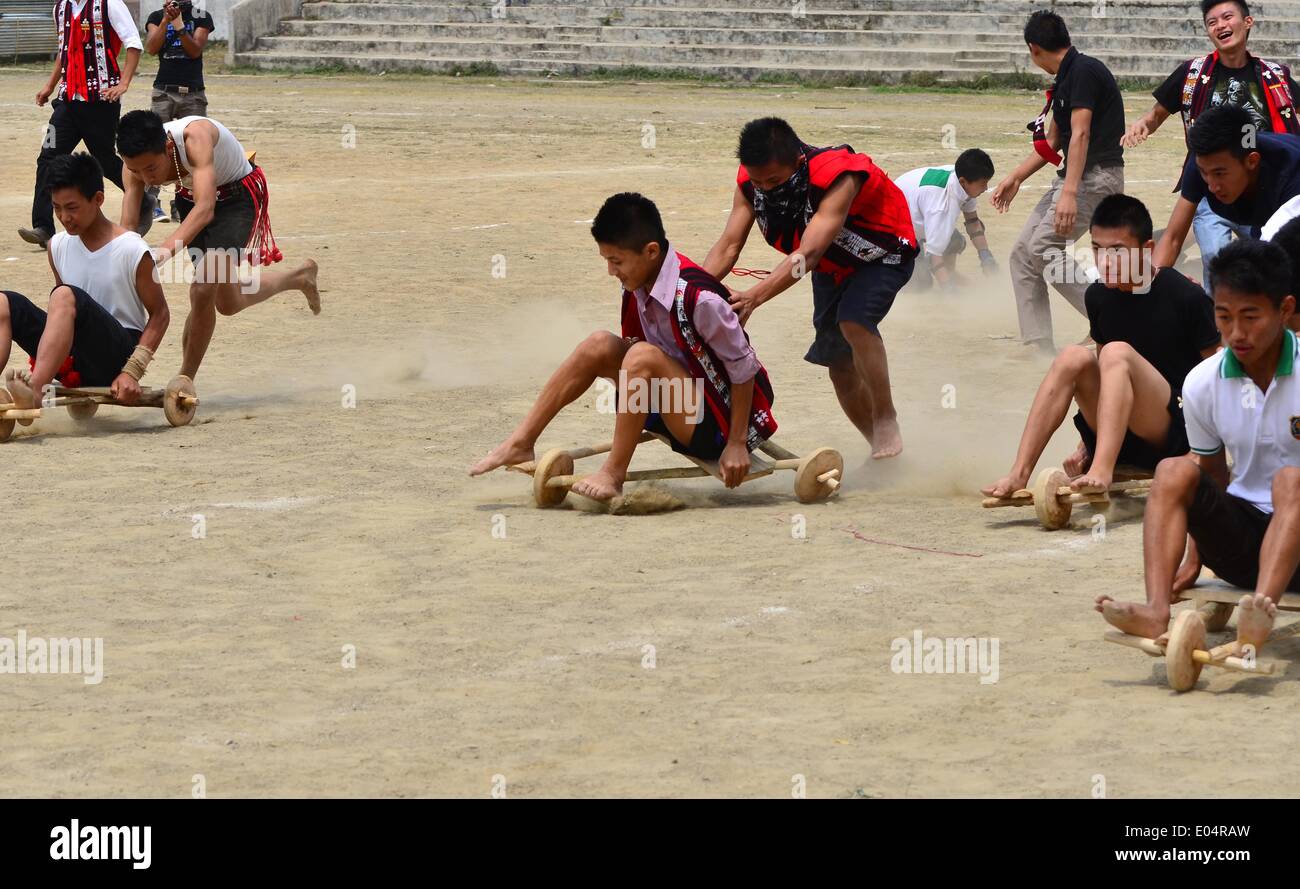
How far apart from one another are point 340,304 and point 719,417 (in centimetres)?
535

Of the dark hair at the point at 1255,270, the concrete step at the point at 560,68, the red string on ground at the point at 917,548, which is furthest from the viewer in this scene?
the concrete step at the point at 560,68

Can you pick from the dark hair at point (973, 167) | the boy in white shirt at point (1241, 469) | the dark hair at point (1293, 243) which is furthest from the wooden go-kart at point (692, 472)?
the dark hair at point (973, 167)

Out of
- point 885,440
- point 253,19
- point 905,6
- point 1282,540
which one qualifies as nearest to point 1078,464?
point 885,440

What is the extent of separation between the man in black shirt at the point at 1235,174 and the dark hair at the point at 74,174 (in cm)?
465

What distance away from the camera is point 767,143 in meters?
7.54

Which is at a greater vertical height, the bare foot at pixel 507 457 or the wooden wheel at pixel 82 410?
the bare foot at pixel 507 457

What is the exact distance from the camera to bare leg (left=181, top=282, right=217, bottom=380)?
30.7 ft

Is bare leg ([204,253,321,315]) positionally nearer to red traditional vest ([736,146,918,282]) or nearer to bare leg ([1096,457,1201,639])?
red traditional vest ([736,146,918,282])

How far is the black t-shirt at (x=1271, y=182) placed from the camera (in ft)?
23.5

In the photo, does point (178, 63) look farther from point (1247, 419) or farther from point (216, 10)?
point (216, 10)

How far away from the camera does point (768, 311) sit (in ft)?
40.3

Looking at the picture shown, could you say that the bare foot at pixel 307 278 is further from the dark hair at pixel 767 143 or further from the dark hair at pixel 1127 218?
the dark hair at pixel 1127 218
